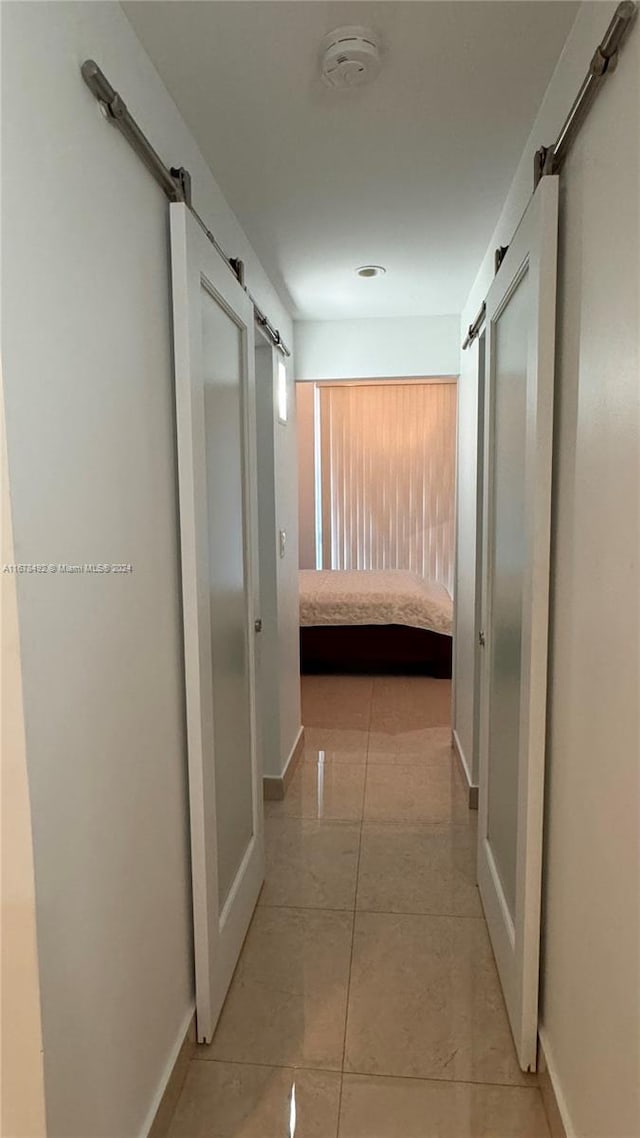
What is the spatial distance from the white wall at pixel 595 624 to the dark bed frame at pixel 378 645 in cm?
353

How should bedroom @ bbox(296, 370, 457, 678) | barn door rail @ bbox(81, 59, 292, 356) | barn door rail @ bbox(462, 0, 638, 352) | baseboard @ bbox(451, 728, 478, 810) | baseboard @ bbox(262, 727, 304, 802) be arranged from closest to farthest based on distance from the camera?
barn door rail @ bbox(462, 0, 638, 352) < barn door rail @ bbox(81, 59, 292, 356) < baseboard @ bbox(451, 728, 478, 810) < baseboard @ bbox(262, 727, 304, 802) < bedroom @ bbox(296, 370, 457, 678)

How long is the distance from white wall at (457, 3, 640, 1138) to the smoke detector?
0.42m

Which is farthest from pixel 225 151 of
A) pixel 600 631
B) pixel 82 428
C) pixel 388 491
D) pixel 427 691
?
pixel 388 491

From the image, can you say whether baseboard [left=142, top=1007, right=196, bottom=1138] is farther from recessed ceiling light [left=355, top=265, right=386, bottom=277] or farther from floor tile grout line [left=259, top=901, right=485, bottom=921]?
recessed ceiling light [left=355, top=265, right=386, bottom=277]

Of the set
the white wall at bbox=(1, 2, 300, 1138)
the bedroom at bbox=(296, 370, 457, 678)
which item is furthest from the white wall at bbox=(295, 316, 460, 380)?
the bedroom at bbox=(296, 370, 457, 678)

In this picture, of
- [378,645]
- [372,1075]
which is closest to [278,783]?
[372,1075]

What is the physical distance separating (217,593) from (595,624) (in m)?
1.04

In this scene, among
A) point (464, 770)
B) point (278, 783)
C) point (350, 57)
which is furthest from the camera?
point (464, 770)

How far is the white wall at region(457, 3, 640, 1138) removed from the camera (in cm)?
112

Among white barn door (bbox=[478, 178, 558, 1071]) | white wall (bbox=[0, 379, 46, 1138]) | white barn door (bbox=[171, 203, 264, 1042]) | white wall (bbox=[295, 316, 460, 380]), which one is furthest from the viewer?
white wall (bbox=[295, 316, 460, 380])

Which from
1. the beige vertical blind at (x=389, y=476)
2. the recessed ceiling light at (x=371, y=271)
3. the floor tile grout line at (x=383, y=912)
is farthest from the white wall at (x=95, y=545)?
the beige vertical blind at (x=389, y=476)

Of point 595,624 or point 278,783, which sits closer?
point 595,624

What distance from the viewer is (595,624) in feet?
4.32

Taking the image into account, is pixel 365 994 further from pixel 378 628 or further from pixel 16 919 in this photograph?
pixel 378 628
